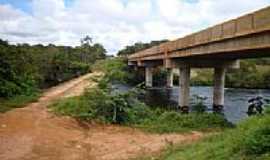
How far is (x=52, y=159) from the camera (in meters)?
14.2

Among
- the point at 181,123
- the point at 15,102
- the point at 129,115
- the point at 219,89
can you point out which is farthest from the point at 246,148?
the point at 219,89

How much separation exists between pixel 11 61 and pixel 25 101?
629cm

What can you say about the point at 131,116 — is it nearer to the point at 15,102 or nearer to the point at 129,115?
the point at 129,115

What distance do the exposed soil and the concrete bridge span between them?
4.75m

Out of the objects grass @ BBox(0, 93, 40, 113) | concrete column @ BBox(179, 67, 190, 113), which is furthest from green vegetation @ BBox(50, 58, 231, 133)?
concrete column @ BBox(179, 67, 190, 113)

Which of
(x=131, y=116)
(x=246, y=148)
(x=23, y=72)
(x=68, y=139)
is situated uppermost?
(x=23, y=72)

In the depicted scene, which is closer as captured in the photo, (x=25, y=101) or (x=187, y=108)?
(x=25, y=101)

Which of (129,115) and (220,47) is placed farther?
(220,47)

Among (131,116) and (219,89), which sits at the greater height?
(219,89)

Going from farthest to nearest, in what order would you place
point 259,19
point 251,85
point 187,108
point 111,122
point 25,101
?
point 251,85
point 187,108
point 25,101
point 111,122
point 259,19

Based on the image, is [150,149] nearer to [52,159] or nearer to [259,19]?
[52,159]

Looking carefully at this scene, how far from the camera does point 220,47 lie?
24453 millimetres

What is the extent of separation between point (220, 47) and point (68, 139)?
10609mm

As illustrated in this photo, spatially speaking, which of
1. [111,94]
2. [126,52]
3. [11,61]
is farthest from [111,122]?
[126,52]
